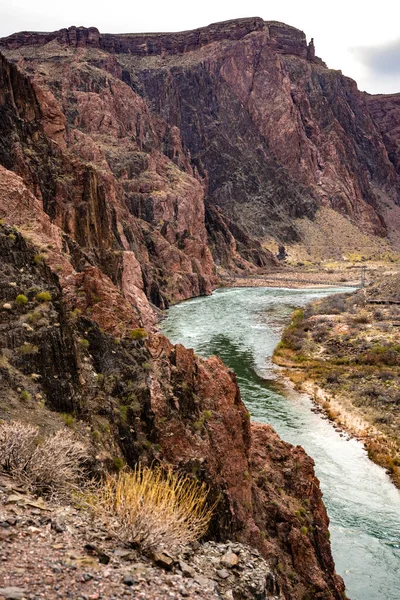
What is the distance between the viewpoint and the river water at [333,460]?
19156mm

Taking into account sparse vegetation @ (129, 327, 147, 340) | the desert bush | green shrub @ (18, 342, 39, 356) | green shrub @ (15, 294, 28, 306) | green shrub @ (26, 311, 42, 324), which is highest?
green shrub @ (15, 294, 28, 306)

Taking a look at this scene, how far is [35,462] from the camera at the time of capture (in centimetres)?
927

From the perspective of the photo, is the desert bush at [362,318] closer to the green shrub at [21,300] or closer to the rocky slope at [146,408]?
the rocky slope at [146,408]

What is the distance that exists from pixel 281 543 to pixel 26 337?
979cm

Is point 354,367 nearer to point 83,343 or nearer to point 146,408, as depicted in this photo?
point 146,408

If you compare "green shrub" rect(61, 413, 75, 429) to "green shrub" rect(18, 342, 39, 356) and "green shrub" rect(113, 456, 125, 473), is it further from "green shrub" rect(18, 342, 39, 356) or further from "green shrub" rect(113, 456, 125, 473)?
"green shrub" rect(18, 342, 39, 356)

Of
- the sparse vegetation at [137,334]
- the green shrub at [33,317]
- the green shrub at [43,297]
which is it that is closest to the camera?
the green shrub at [33,317]

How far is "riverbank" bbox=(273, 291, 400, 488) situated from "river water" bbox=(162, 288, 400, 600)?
4.46ft

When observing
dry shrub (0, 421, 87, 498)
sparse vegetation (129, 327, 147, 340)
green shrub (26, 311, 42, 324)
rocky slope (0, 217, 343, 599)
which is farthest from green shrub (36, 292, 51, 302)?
dry shrub (0, 421, 87, 498)

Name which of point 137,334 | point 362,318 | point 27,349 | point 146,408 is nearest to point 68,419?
point 27,349

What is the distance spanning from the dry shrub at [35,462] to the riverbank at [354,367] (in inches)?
837

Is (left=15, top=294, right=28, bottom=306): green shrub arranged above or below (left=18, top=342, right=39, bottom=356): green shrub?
above

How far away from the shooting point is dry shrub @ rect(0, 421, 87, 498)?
30.1ft

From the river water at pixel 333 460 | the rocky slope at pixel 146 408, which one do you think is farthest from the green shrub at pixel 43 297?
the river water at pixel 333 460
